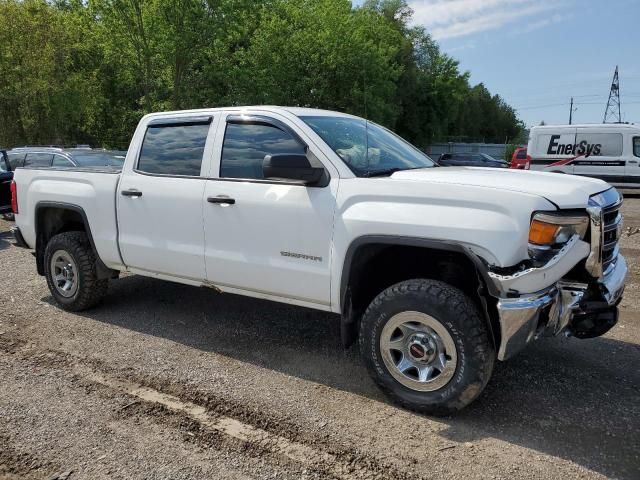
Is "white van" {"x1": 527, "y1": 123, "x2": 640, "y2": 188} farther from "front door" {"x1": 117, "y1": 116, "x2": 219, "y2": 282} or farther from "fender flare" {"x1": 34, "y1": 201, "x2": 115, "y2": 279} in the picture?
"fender flare" {"x1": 34, "y1": 201, "x2": 115, "y2": 279}

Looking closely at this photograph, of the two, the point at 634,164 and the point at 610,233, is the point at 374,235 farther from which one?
the point at 634,164

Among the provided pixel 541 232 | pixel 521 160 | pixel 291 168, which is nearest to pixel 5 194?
pixel 291 168

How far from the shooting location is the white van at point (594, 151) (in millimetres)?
17391

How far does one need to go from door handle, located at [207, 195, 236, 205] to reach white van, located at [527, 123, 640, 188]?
51.1 feet

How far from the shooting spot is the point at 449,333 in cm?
336

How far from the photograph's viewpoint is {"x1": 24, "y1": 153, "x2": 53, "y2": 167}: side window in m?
12.1

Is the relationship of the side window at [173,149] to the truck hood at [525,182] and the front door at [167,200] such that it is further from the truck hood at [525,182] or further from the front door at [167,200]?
the truck hood at [525,182]

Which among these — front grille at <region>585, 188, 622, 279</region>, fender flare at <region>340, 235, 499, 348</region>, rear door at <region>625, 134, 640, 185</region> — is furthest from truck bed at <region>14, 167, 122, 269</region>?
rear door at <region>625, 134, 640, 185</region>

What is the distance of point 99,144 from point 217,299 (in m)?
30.7

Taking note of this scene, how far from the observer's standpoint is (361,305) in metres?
3.96

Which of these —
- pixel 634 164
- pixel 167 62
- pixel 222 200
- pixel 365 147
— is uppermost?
pixel 167 62

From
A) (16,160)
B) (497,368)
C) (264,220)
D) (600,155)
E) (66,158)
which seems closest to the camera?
(264,220)

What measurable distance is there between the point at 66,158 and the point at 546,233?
10738 millimetres

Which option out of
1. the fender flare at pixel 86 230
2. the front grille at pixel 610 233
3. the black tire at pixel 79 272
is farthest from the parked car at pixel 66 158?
the front grille at pixel 610 233
